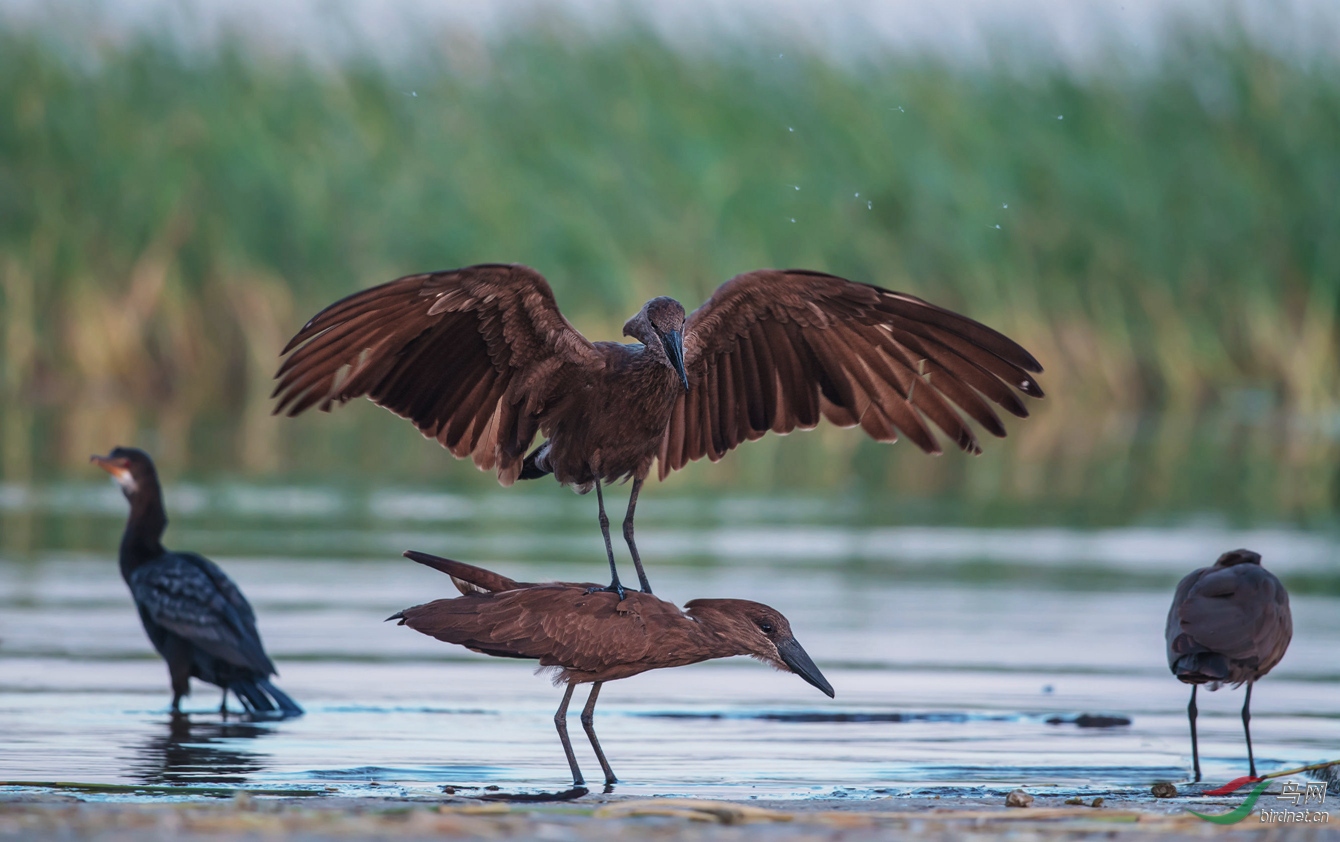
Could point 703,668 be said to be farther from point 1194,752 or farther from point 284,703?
point 1194,752

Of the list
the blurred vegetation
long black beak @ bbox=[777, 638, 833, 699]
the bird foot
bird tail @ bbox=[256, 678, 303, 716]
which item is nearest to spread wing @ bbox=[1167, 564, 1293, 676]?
long black beak @ bbox=[777, 638, 833, 699]

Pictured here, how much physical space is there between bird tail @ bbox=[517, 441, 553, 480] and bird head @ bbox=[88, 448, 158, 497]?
2.44 metres

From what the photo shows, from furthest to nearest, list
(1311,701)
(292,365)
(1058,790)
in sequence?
(1311,701), (292,365), (1058,790)

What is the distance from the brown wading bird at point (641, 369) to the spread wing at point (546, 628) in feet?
1.86

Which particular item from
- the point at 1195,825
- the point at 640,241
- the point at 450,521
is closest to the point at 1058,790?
the point at 1195,825

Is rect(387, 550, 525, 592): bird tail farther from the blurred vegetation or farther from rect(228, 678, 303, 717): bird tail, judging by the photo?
the blurred vegetation

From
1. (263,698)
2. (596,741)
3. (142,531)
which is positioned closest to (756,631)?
(596,741)

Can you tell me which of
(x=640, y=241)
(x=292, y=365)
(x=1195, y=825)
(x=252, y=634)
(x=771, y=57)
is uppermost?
(x=771, y=57)

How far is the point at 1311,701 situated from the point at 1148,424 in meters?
13.8

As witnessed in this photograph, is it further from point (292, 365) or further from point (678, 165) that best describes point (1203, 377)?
point (292, 365)

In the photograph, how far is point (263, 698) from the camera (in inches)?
328

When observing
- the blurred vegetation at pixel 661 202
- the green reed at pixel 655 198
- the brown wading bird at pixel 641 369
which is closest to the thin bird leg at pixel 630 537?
the brown wading bird at pixel 641 369

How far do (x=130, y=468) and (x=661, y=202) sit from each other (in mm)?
12456

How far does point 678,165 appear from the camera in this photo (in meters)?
22.0
